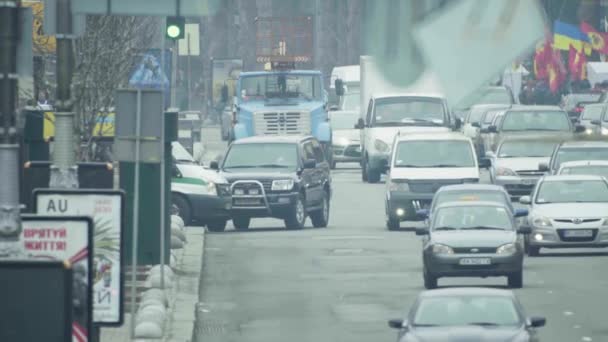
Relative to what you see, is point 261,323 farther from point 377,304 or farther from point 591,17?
point 591,17

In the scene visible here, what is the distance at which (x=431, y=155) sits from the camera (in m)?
39.5

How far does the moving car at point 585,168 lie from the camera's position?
39156 millimetres

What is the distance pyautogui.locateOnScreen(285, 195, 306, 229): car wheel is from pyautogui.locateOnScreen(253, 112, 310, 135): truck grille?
340 inches

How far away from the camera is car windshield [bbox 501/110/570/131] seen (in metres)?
10.4

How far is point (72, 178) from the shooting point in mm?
17141

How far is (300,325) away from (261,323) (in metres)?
0.62

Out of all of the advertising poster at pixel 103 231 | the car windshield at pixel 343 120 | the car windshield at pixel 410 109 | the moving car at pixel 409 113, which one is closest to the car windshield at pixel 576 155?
the car windshield at pixel 343 120

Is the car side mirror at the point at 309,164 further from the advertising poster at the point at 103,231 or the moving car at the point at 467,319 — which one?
the advertising poster at the point at 103,231

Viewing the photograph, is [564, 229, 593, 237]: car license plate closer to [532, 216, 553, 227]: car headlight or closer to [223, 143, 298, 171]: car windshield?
[532, 216, 553, 227]: car headlight

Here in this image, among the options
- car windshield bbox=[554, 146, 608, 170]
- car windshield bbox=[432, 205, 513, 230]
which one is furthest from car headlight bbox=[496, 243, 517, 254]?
car windshield bbox=[554, 146, 608, 170]

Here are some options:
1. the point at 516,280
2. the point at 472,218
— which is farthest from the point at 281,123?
the point at 516,280

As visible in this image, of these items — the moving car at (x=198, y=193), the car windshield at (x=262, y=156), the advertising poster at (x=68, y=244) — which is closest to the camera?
the advertising poster at (x=68, y=244)

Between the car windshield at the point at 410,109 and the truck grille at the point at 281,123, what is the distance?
1322 inches

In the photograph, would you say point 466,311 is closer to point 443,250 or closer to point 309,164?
A: point 443,250
